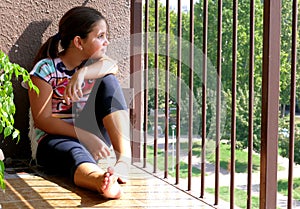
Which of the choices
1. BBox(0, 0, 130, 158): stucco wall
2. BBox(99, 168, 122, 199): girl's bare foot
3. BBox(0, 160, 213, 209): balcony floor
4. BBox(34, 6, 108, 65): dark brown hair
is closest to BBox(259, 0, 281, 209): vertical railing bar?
BBox(0, 160, 213, 209): balcony floor

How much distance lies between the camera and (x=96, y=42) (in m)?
2.85

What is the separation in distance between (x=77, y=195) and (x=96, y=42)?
2.68 ft

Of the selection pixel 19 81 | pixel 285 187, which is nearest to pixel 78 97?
pixel 19 81

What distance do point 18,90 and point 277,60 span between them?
61.8 inches

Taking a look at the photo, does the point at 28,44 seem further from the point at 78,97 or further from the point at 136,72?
the point at 136,72

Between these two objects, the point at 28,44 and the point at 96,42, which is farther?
the point at 28,44

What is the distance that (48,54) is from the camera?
2.90 metres

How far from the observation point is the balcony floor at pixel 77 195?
222cm

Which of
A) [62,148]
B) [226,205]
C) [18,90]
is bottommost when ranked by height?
[226,205]

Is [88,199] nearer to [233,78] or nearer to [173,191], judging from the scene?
[173,191]

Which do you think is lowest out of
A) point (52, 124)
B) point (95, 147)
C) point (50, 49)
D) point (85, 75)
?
point (95, 147)

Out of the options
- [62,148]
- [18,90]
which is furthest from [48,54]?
[62,148]

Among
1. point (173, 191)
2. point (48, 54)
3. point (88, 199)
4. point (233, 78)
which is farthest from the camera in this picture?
point (48, 54)

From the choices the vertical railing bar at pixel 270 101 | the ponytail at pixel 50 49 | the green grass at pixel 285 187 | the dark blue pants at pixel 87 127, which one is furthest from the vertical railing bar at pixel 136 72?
the green grass at pixel 285 187
